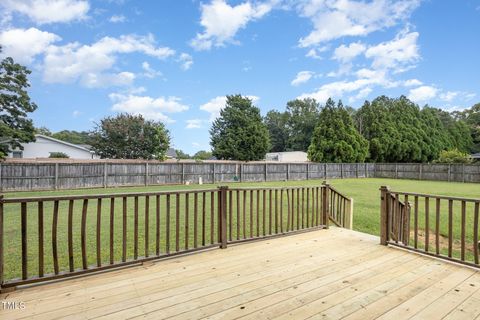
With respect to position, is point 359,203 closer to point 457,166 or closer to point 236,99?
point 457,166

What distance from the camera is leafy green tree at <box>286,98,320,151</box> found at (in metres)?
47.8

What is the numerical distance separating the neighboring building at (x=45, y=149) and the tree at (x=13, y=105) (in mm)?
2879

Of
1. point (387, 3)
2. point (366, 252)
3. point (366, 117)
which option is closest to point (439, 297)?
point (366, 252)

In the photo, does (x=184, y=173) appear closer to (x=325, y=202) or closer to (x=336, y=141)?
(x=325, y=202)

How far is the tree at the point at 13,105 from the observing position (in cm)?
1862

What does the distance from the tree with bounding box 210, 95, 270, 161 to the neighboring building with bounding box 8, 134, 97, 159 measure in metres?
13.2

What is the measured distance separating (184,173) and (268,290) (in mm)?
15536

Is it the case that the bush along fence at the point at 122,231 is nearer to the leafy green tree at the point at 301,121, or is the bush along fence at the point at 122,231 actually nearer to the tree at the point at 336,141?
the tree at the point at 336,141

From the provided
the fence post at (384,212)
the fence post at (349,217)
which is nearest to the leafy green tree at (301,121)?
the fence post at (349,217)

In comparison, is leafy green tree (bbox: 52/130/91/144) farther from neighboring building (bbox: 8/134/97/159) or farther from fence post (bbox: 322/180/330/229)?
fence post (bbox: 322/180/330/229)

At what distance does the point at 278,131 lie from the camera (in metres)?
51.9

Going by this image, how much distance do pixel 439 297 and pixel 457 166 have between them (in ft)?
77.0

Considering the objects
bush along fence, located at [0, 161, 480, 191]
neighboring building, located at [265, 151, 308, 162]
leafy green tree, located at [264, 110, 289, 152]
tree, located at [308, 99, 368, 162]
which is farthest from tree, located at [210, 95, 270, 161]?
leafy green tree, located at [264, 110, 289, 152]

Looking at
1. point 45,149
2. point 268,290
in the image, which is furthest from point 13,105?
point 268,290
